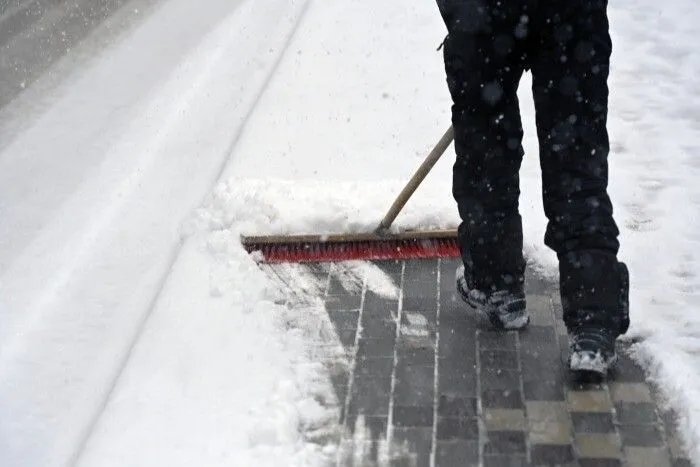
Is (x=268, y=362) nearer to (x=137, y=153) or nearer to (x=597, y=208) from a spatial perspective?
(x=597, y=208)

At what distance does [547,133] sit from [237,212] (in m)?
1.45

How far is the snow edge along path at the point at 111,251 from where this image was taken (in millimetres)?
3252

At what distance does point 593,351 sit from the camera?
3.02 meters

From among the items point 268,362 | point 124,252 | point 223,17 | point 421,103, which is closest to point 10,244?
point 124,252

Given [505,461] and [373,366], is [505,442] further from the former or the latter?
[373,366]

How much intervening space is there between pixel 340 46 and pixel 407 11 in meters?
0.77

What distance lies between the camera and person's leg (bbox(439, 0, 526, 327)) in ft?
9.56

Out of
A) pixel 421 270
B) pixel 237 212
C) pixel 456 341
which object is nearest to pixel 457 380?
pixel 456 341

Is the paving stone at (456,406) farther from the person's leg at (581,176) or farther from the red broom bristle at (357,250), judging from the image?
the red broom bristle at (357,250)

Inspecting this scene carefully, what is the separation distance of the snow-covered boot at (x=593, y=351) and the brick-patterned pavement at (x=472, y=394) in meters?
0.07

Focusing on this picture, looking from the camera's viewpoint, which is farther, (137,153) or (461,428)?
(137,153)

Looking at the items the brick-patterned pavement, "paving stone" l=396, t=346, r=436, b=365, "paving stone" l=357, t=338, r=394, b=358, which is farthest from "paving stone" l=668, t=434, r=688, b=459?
"paving stone" l=357, t=338, r=394, b=358

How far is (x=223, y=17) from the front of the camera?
→ 689 centimetres

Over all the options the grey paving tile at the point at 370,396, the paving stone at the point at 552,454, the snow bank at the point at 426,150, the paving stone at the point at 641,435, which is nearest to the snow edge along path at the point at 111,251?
the snow bank at the point at 426,150
